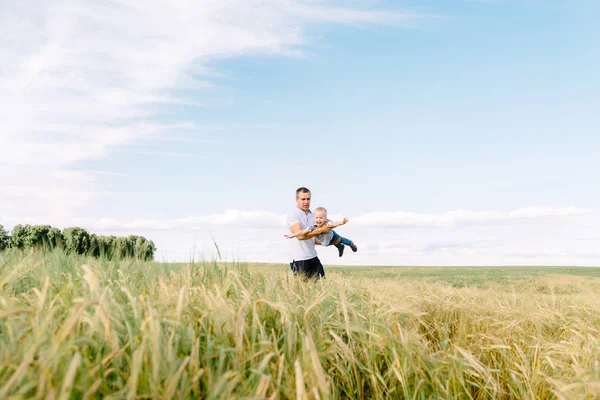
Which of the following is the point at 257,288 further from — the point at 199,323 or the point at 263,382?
the point at 263,382

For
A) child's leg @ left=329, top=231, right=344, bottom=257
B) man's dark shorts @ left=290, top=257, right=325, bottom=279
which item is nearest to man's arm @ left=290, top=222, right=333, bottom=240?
man's dark shorts @ left=290, top=257, right=325, bottom=279

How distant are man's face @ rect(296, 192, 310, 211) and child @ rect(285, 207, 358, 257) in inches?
10.9

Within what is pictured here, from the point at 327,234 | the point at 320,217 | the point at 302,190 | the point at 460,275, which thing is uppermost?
the point at 302,190

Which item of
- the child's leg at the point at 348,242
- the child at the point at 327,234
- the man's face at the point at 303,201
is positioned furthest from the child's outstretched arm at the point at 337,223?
the child's leg at the point at 348,242

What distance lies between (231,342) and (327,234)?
5.64 m

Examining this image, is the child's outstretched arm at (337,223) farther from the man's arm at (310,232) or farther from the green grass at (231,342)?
the green grass at (231,342)

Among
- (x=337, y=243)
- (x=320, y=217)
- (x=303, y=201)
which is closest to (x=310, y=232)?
(x=320, y=217)

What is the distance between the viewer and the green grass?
2.40 m

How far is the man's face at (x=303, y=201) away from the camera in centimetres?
854

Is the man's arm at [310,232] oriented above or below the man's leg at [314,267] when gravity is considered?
above

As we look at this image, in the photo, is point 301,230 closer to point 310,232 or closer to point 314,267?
point 310,232

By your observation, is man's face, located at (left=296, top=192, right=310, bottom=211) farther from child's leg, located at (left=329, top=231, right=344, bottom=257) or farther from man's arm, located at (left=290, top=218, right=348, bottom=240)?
child's leg, located at (left=329, top=231, right=344, bottom=257)

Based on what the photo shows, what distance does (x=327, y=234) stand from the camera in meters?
8.75

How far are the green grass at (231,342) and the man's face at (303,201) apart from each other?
229cm
